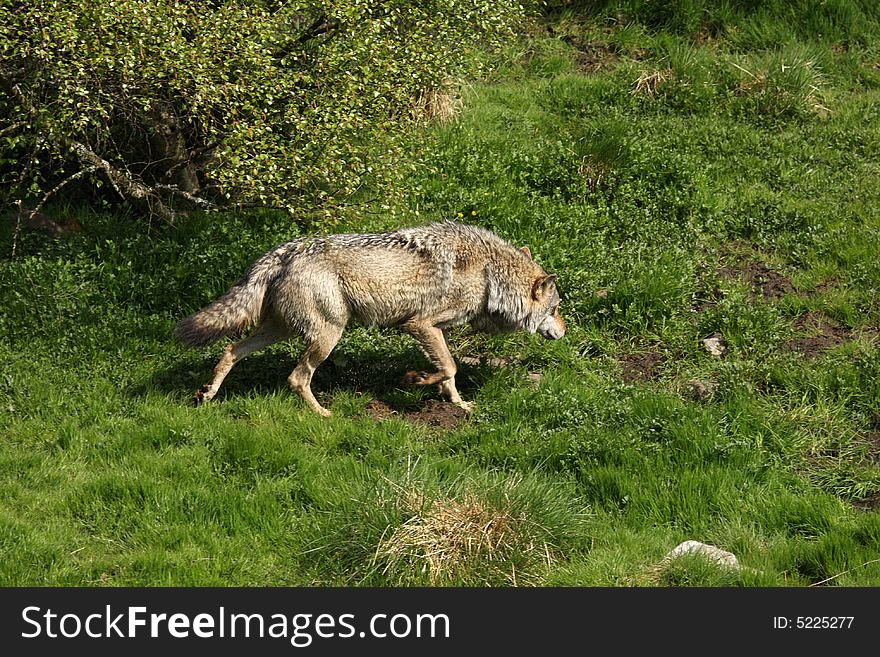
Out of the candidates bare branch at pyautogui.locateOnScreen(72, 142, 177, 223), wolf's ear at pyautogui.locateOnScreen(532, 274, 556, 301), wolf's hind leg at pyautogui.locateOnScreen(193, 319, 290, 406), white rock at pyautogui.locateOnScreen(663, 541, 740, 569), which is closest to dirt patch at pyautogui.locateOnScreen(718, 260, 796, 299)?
wolf's ear at pyautogui.locateOnScreen(532, 274, 556, 301)

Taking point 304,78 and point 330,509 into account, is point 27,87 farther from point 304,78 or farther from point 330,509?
point 330,509

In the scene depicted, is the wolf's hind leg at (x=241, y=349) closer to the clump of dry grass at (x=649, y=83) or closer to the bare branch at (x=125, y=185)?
the bare branch at (x=125, y=185)

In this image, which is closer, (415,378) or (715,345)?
(415,378)

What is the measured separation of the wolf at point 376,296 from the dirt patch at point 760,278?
256 centimetres

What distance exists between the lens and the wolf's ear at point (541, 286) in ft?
32.8

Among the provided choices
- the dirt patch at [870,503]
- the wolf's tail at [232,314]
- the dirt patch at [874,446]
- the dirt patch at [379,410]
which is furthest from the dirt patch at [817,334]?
the wolf's tail at [232,314]

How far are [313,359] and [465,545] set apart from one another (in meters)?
2.74

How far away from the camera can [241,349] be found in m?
9.38

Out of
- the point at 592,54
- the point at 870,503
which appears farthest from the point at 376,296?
the point at 592,54

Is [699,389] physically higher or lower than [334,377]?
lower

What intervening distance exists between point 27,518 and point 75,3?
13.8ft

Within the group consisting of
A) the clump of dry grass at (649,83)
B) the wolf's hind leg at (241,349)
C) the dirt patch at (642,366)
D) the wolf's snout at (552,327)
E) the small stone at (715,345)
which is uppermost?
the wolf's hind leg at (241,349)

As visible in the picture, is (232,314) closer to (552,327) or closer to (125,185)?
(125,185)

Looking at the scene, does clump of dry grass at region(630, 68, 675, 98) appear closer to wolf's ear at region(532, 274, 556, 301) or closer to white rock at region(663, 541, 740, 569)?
wolf's ear at region(532, 274, 556, 301)
